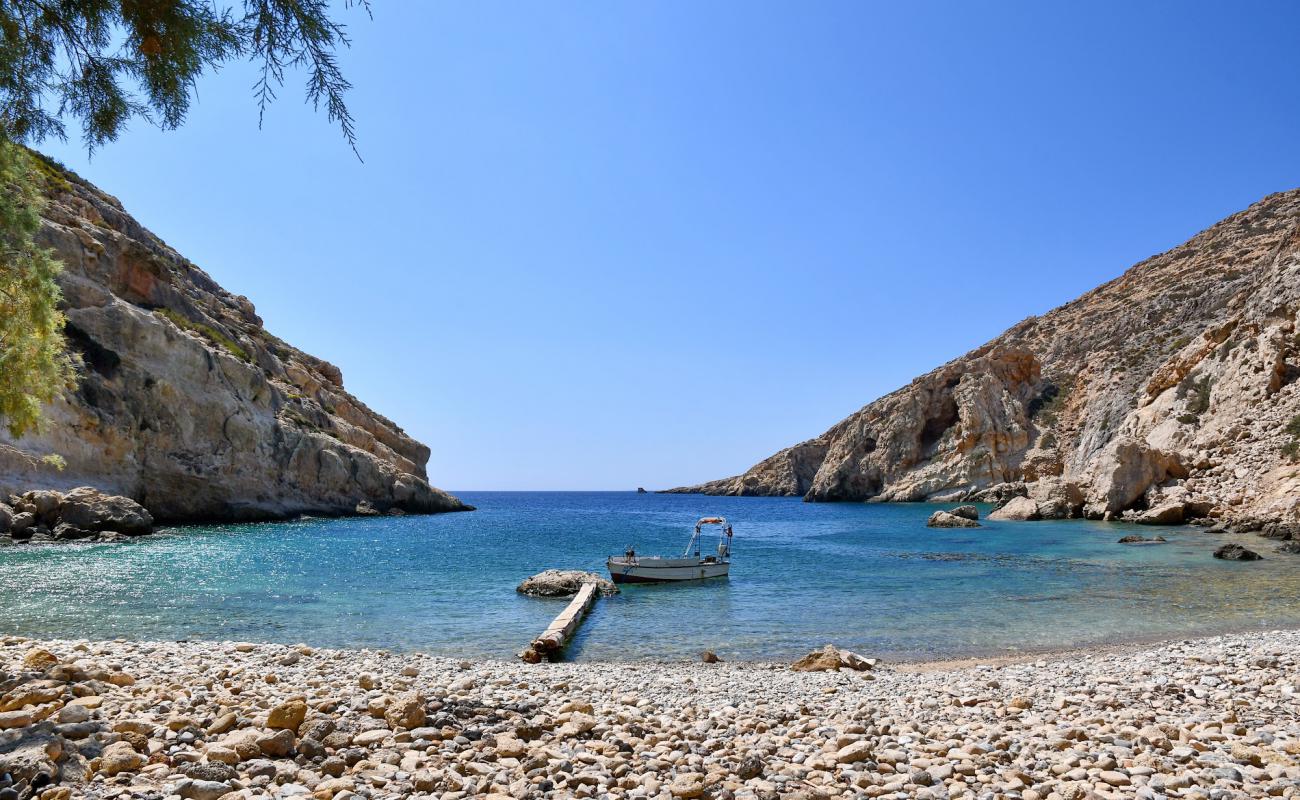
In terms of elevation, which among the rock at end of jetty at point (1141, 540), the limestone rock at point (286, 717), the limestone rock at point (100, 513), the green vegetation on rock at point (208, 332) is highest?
the green vegetation on rock at point (208, 332)

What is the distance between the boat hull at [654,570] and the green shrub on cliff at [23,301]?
68.1 feet

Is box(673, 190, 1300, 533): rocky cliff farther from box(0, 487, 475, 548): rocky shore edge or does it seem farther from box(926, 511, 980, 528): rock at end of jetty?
box(0, 487, 475, 548): rocky shore edge

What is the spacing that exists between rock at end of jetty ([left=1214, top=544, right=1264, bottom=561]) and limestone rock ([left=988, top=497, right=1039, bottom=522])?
30293 millimetres

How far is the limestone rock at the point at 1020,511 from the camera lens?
61281mm

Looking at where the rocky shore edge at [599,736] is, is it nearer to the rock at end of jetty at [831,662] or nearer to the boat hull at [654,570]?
the rock at end of jetty at [831,662]

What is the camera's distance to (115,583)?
79.0 feet

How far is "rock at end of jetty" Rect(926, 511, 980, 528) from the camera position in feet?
187

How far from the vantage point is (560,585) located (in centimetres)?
2466

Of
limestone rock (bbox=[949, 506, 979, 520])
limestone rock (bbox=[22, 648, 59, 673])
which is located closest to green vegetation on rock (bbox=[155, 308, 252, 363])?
limestone rock (bbox=[22, 648, 59, 673])

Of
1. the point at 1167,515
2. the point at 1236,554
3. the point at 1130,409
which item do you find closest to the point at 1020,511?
the point at 1167,515

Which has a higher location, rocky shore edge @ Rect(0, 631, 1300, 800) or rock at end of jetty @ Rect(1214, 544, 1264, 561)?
rocky shore edge @ Rect(0, 631, 1300, 800)

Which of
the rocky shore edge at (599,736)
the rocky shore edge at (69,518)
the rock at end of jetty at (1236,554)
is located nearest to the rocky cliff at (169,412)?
the rocky shore edge at (69,518)

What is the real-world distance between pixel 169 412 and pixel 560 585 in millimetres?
42260

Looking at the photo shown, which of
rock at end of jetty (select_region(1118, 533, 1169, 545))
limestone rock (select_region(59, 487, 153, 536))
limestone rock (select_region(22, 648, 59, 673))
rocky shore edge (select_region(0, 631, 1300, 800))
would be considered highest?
limestone rock (select_region(59, 487, 153, 536))
